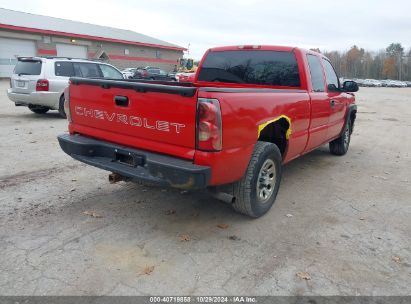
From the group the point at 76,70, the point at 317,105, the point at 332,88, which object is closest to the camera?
the point at 317,105

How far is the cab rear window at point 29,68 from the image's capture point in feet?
33.2

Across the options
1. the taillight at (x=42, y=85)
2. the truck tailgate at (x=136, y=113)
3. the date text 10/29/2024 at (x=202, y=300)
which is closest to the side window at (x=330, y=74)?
the truck tailgate at (x=136, y=113)

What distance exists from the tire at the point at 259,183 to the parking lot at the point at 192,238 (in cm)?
19

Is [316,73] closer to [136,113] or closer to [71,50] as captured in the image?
[136,113]

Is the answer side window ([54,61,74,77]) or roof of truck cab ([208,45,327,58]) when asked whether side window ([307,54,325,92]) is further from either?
side window ([54,61,74,77])

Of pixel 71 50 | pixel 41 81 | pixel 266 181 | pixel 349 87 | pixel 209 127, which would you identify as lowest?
pixel 266 181

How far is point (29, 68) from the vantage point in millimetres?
10172

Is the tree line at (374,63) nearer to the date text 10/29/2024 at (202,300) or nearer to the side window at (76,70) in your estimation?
the side window at (76,70)

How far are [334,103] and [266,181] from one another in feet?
8.24

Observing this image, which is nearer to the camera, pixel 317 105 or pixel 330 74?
pixel 317 105

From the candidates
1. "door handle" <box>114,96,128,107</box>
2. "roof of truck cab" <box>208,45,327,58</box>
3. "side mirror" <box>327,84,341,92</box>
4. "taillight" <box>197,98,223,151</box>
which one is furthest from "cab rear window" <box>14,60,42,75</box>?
"taillight" <box>197,98,223,151</box>

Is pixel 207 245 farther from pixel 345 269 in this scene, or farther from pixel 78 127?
pixel 78 127

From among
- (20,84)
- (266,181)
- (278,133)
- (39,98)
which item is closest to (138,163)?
(266,181)

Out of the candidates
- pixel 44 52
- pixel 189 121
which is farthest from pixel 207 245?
pixel 44 52
